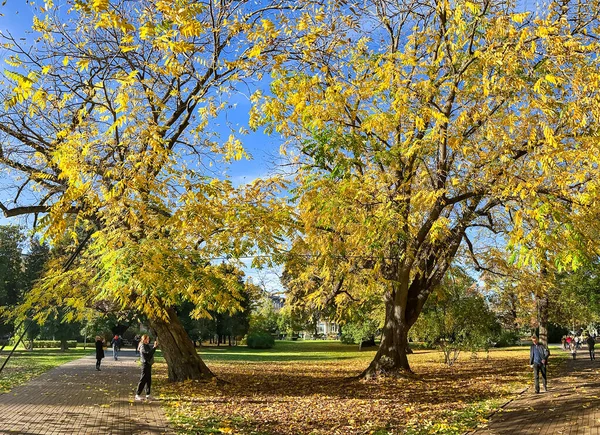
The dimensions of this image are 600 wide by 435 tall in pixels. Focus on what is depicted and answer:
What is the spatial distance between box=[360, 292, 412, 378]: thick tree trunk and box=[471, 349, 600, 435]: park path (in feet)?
13.0

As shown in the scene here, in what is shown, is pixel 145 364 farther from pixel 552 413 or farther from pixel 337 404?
pixel 552 413

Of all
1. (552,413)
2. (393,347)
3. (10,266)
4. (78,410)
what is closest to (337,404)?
(552,413)

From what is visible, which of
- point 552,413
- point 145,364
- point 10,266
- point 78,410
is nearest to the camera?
point 552,413

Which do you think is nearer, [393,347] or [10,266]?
[393,347]

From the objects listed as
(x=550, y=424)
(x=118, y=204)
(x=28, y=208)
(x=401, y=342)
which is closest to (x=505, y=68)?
(x=550, y=424)

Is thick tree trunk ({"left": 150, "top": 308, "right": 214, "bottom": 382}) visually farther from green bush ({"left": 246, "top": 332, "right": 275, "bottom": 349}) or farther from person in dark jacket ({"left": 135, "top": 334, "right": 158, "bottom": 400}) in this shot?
green bush ({"left": 246, "top": 332, "right": 275, "bottom": 349})

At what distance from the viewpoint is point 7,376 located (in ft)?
64.8

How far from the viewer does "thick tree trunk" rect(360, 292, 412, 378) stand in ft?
55.1

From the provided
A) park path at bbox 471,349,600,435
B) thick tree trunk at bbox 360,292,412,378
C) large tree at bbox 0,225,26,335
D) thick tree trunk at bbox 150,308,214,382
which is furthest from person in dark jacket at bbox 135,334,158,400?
large tree at bbox 0,225,26,335

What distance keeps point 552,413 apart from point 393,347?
22.8 ft

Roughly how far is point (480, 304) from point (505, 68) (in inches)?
674

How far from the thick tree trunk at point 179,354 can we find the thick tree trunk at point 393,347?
542 cm

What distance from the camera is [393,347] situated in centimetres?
1695

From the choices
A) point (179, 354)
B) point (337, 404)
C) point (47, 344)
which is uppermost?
point (179, 354)
